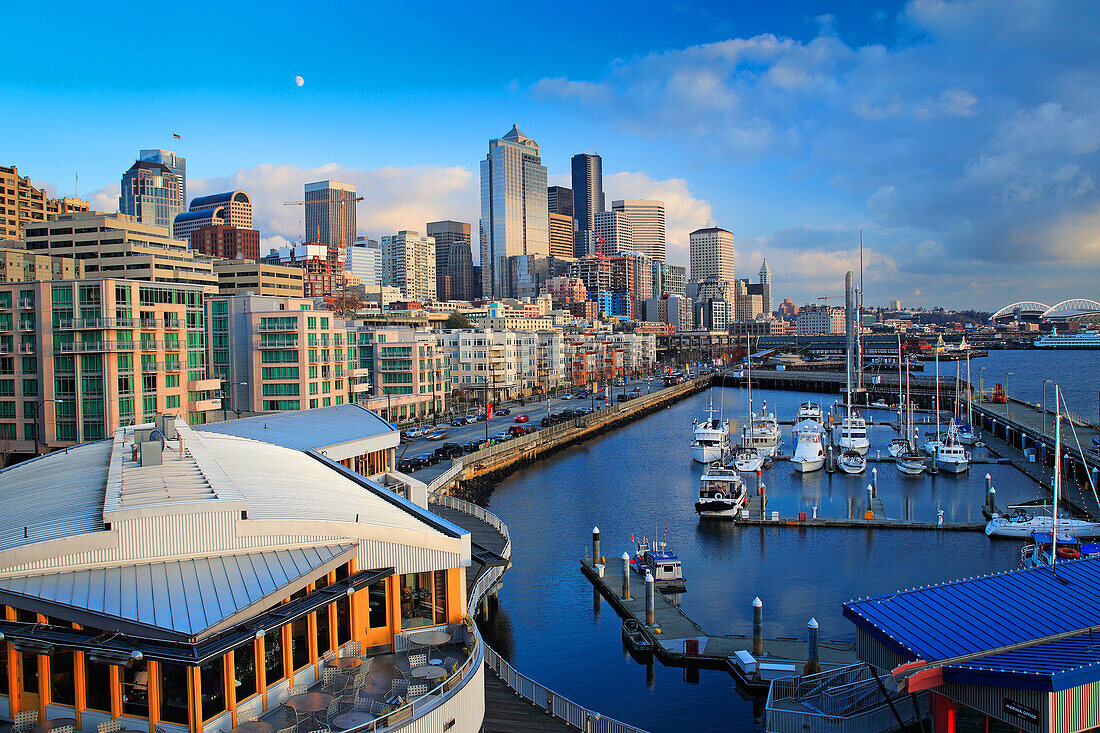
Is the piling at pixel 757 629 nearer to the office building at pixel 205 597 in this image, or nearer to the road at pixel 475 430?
the office building at pixel 205 597

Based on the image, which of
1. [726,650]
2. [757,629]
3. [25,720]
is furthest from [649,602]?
[25,720]

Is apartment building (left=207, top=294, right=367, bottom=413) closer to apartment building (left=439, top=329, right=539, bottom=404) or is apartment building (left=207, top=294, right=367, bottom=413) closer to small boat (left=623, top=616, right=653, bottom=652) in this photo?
apartment building (left=439, top=329, right=539, bottom=404)

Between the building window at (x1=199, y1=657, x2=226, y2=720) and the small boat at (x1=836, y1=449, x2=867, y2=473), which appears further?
the small boat at (x1=836, y1=449, x2=867, y2=473)


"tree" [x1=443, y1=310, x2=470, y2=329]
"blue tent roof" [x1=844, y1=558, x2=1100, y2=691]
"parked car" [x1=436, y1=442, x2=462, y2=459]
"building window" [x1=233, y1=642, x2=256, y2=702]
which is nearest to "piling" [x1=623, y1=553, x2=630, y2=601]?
"blue tent roof" [x1=844, y1=558, x2=1100, y2=691]

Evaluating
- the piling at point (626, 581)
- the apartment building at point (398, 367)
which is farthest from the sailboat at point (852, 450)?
the apartment building at point (398, 367)

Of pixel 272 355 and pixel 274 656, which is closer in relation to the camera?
pixel 274 656

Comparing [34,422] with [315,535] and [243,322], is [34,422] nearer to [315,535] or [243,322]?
[243,322]

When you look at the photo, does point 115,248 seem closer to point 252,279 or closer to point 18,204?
point 252,279
